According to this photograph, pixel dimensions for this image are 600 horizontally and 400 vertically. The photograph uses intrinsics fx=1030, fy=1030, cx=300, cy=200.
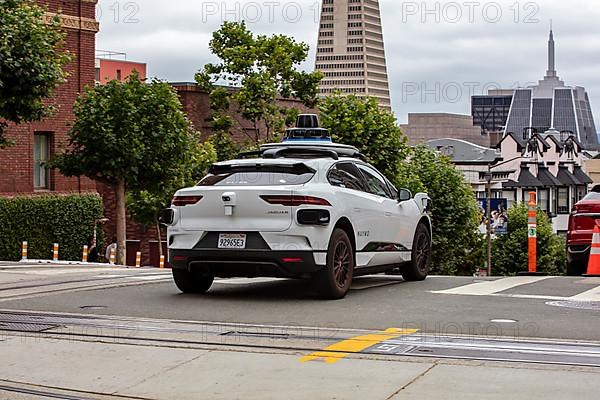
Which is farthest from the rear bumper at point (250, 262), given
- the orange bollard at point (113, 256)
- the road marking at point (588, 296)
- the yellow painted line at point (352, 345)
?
the orange bollard at point (113, 256)

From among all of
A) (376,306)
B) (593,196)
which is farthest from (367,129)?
(376,306)

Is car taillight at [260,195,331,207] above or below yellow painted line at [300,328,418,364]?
Answer: above

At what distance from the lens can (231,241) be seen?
34.4 ft

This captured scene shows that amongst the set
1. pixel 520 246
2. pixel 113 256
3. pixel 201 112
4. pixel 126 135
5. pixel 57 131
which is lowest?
pixel 520 246

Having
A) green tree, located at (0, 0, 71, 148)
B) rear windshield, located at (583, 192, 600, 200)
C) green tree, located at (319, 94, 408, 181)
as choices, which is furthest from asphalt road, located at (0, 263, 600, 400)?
green tree, located at (319, 94, 408, 181)

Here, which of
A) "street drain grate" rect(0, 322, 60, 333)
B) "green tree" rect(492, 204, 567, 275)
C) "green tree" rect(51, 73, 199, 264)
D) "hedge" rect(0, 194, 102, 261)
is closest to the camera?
"street drain grate" rect(0, 322, 60, 333)

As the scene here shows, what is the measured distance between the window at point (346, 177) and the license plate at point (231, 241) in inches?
47.0

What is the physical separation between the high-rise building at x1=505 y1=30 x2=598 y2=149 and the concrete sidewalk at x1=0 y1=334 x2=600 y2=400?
13385 cm

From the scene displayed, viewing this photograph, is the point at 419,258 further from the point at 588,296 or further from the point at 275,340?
the point at 275,340

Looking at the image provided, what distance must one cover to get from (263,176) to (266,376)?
166 inches

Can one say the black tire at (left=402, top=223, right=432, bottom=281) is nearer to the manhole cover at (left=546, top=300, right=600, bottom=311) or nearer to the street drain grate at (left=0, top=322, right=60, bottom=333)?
the manhole cover at (left=546, top=300, right=600, bottom=311)

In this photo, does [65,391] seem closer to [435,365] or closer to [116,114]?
[435,365]

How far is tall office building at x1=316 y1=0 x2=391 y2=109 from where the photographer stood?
4413 inches

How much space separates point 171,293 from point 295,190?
2.17 m
